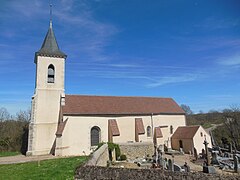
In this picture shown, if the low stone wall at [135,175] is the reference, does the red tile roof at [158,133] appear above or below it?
above

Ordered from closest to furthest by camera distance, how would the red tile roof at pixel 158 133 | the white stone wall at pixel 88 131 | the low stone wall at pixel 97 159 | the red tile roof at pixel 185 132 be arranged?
the low stone wall at pixel 97 159, the white stone wall at pixel 88 131, the red tile roof at pixel 185 132, the red tile roof at pixel 158 133

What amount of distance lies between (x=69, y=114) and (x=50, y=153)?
5169 mm

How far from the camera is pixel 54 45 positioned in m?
26.0

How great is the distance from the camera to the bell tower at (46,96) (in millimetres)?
22734

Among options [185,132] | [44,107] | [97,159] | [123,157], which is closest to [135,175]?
[97,159]

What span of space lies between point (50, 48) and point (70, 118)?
9.90 metres

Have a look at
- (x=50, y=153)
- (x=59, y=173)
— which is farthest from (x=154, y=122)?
(x=59, y=173)

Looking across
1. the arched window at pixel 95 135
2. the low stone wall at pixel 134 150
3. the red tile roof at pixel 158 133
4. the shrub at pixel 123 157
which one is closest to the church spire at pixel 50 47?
the arched window at pixel 95 135

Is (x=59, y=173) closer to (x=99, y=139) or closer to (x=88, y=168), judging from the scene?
(x=88, y=168)

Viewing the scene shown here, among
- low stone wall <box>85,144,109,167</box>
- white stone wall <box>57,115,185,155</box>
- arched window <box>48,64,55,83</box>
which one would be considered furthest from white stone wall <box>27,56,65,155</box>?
low stone wall <box>85,144,109,167</box>

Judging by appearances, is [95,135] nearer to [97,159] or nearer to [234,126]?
[97,159]

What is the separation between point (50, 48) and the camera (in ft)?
83.8

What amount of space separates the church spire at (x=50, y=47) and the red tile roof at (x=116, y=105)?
586cm

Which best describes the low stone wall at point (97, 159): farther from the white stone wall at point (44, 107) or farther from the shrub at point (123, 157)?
the white stone wall at point (44, 107)
